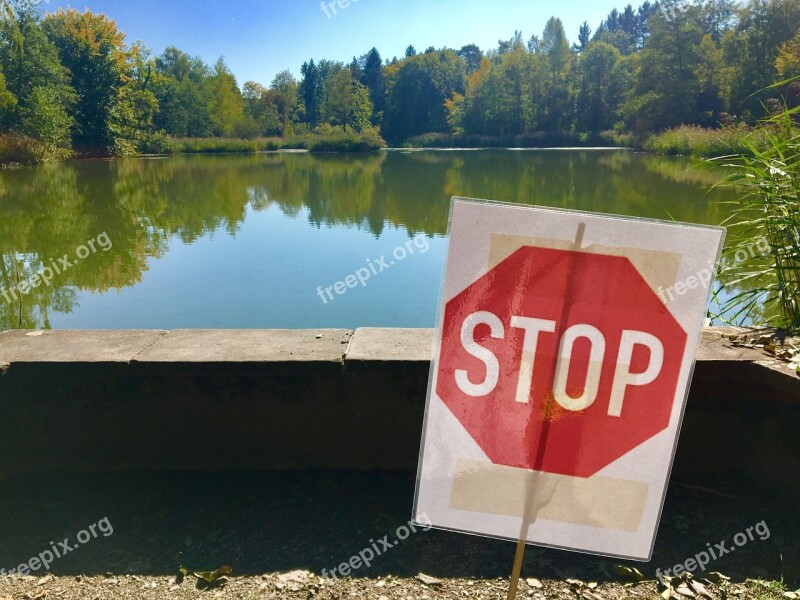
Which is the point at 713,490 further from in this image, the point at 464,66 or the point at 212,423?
the point at 464,66

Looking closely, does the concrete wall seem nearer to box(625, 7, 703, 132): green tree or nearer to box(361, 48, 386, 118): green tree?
box(625, 7, 703, 132): green tree

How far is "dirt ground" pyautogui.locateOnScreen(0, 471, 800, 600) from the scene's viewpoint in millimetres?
1747

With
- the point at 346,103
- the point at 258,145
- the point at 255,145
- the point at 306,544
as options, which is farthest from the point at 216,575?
the point at 346,103

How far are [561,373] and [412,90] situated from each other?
60.6 m

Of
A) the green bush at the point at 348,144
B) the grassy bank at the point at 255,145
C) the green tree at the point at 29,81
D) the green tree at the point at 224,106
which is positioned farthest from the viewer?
the green tree at the point at 224,106

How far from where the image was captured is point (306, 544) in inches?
76.4

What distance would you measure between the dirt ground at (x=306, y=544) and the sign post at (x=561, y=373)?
65cm

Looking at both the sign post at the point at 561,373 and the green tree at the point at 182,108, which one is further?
the green tree at the point at 182,108

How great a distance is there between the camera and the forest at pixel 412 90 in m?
28.0

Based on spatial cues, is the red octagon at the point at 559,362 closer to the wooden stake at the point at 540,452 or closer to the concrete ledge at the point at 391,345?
the wooden stake at the point at 540,452

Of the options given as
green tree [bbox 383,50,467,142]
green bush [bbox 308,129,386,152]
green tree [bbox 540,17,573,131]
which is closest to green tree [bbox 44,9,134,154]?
green bush [bbox 308,129,386,152]

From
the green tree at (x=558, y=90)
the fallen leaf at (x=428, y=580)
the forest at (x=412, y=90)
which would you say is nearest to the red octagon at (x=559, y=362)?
the fallen leaf at (x=428, y=580)

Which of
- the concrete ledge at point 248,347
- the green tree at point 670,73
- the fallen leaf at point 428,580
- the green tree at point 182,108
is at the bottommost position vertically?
the fallen leaf at point 428,580

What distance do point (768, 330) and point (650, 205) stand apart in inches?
345
